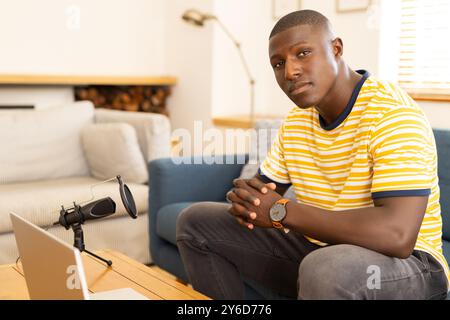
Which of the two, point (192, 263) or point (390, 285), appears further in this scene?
point (192, 263)

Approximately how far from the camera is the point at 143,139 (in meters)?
2.99

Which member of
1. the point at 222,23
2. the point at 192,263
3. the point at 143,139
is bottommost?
the point at 192,263

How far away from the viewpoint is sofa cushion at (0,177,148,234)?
2.50 m

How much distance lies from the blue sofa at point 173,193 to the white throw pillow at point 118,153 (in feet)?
1.37

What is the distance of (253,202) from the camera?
55.6 inches

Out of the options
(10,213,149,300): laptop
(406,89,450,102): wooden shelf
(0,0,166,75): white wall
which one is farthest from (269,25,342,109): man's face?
(0,0,166,75): white wall

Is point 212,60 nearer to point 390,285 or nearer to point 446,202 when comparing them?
point 446,202

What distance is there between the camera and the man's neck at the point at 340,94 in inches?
57.9

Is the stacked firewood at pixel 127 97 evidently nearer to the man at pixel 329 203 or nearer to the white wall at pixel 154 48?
the white wall at pixel 154 48

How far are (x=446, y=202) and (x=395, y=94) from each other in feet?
2.30

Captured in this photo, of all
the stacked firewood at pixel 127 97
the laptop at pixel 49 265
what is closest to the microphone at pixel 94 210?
the laptop at pixel 49 265

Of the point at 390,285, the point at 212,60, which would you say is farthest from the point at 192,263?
the point at 212,60

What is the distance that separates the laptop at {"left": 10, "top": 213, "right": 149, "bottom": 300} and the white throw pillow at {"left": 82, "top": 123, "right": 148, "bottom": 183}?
1.68 meters

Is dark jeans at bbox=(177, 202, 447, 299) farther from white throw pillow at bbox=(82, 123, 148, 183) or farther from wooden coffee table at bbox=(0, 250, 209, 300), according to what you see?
white throw pillow at bbox=(82, 123, 148, 183)
